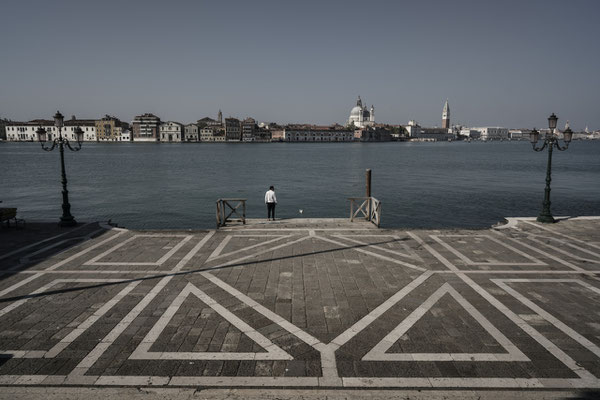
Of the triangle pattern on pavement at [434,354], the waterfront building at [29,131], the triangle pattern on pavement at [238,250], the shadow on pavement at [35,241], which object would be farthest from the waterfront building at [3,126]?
the triangle pattern on pavement at [434,354]

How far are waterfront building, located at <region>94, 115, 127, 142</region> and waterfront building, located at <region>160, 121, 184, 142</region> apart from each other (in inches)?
827

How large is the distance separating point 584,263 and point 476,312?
579cm

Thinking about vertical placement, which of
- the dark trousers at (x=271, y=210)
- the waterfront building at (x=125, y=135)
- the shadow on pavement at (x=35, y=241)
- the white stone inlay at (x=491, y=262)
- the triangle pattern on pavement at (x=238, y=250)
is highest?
the waterfront building at (x=125, y=135)

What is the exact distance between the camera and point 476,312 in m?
8.17

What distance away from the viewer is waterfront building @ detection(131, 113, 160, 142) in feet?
628

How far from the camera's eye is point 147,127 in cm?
19138

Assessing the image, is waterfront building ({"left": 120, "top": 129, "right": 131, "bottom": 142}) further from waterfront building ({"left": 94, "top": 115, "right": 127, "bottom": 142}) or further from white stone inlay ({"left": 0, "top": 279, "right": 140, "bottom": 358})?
white stone inlay ({"left": 0, "top": 279, "right": 140, "bottom": 358})

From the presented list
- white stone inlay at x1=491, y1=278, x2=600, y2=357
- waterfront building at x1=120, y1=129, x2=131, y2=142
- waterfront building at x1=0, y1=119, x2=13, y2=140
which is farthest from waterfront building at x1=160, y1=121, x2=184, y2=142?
white stone inlay at x1=491, y1=278, x2=600, y2=357

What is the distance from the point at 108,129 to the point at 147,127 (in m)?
20.5

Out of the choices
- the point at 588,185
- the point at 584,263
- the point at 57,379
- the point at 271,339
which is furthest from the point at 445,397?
the point at 588,185

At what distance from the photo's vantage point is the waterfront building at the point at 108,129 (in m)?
191

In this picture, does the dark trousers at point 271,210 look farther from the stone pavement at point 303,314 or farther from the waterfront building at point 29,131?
the waterfront building at point 29,131

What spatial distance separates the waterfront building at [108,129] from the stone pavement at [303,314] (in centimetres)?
20181

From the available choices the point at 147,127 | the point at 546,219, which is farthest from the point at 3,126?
the point at 546,219
